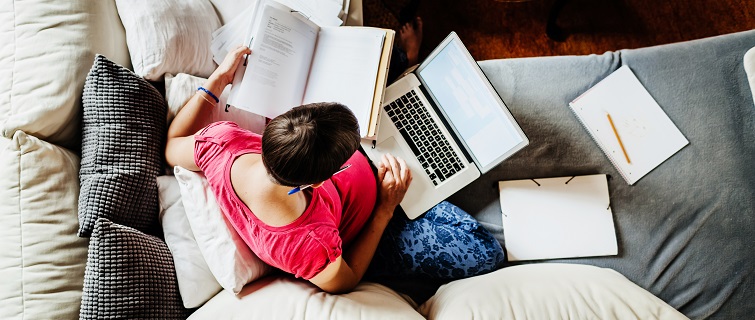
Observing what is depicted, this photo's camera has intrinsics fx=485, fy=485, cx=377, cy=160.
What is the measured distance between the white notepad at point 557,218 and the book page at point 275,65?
0.66 metres

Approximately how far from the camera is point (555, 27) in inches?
75.5

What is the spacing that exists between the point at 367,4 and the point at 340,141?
123 centimetres

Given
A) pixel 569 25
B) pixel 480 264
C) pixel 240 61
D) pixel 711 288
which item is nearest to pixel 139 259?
pixel 240 61

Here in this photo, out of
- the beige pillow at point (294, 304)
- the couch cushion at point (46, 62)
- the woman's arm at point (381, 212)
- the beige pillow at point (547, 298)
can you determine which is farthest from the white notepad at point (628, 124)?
the couch cushion at point (46, 62)

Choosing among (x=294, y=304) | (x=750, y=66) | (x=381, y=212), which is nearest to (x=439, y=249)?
(x=381, y=212)

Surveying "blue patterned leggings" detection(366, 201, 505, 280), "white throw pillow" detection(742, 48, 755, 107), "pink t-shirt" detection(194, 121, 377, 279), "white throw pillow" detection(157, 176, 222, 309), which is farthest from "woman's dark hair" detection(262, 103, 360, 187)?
"white throw pillow" detection(742, 48, 755, 107)

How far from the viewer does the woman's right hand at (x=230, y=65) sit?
124 cm

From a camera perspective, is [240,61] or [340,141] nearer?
[340,141]

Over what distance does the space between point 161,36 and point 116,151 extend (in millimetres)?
313

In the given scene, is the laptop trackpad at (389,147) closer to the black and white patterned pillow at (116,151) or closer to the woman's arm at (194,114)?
the woman's arm at (194,114)

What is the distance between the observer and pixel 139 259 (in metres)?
1.04

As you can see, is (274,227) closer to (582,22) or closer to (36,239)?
(36,239)

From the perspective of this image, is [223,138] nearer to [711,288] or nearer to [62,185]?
[62,185]

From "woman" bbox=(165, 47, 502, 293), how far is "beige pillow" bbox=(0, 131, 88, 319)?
0.26 meters
